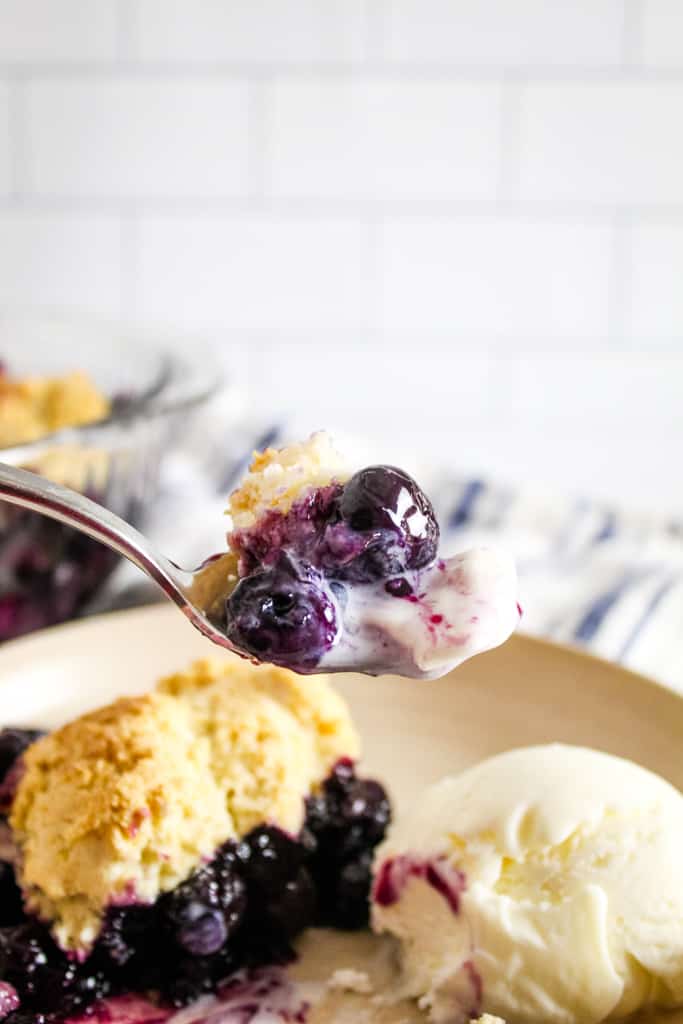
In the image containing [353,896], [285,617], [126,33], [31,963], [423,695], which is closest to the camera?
[285,617]

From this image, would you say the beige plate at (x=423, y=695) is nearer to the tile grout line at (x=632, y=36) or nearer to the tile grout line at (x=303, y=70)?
the tile grout line at (x=303, y=70)

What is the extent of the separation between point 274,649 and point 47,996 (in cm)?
44

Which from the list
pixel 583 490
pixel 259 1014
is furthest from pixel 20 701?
pixel 583 490

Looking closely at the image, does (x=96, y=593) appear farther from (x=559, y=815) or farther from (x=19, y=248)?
(x=19, y=248)

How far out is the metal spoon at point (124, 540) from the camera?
111cm

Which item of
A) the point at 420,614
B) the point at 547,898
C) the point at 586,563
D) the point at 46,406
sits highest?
the point at 420,614

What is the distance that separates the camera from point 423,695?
1714 millimetres

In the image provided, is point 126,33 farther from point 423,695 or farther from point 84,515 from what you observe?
point 84,515

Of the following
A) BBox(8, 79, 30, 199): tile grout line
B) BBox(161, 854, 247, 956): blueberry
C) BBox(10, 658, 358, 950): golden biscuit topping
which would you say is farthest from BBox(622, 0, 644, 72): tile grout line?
BBox(161, 854, 247, 956): blueberry

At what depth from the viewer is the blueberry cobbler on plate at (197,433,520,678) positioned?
1.07 meters

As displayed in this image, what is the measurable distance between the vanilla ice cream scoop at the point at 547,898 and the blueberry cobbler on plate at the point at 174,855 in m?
0.10

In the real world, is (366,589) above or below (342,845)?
above

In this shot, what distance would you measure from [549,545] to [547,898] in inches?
48.6

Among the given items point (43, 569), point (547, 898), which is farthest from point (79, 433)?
point (547, 898)
